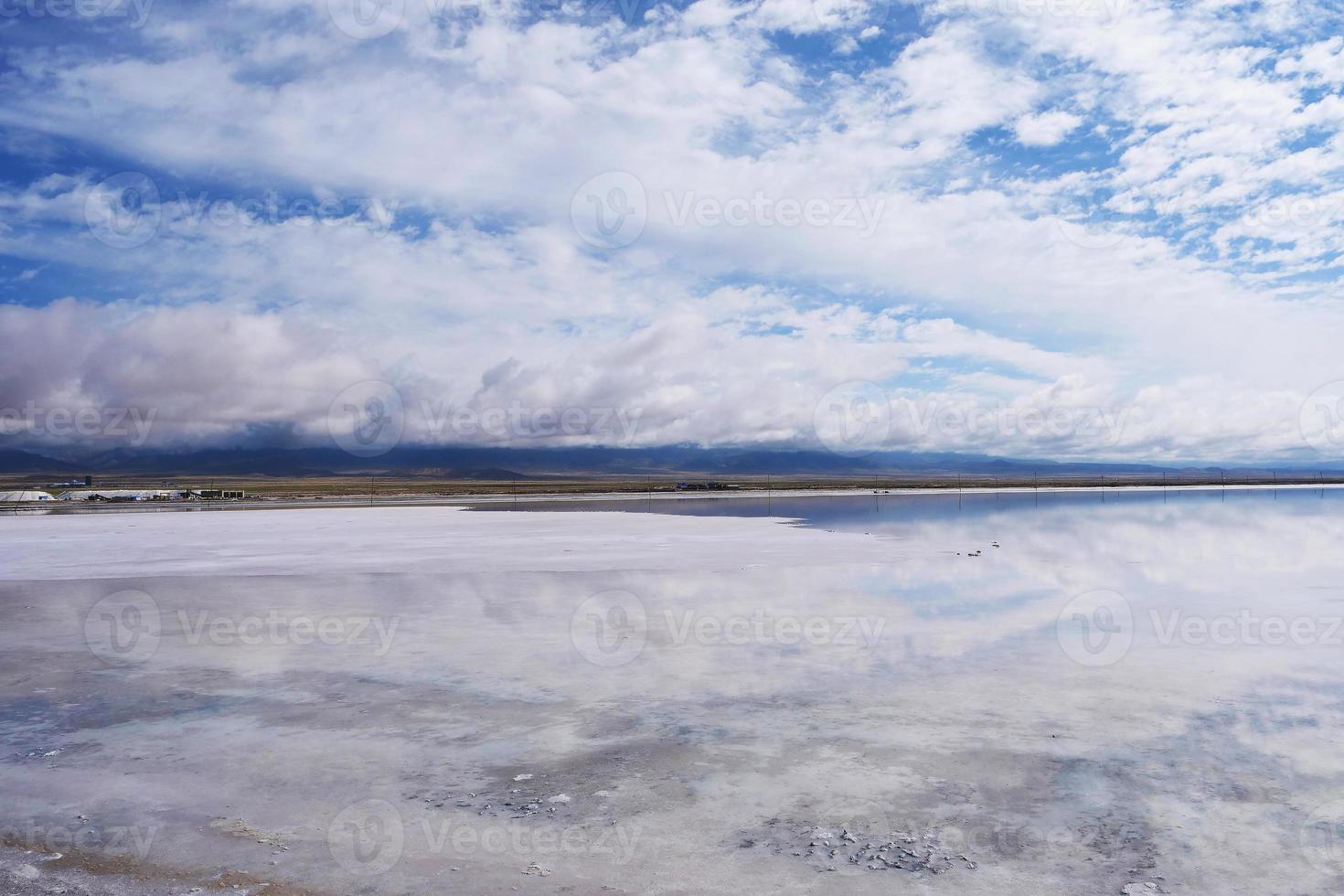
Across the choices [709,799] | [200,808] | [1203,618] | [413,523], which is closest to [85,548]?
[413,523]

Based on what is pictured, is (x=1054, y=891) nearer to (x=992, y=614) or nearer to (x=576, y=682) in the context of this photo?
(x=576, y=682)

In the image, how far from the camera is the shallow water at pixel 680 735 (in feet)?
17.3

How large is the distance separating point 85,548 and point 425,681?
23858 millimetres

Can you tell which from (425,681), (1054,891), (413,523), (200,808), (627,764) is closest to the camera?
(1054,891)

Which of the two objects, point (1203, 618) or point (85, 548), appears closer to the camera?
point (1203, 618)

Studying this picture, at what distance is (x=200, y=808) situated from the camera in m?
6.11

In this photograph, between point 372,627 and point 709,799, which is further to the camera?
point 372,627

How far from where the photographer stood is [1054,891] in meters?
4.84

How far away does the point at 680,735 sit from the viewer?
25.3ft

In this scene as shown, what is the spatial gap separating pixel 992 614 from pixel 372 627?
31.0 ft

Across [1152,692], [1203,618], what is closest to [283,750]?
[1152,692]

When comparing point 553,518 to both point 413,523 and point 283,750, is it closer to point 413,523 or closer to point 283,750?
point 413,523

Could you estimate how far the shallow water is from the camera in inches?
207

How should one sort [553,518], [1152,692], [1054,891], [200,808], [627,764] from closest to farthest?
1. [1054,891]
2. [200,808]
3. [627,764]
4. [1152,692]
5. [553,518]
